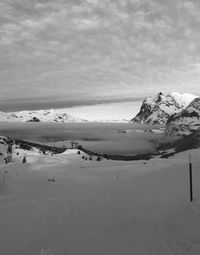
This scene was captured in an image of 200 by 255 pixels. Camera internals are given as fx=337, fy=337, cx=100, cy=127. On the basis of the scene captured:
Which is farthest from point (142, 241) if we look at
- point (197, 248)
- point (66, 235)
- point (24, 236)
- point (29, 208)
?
point (29, 208)

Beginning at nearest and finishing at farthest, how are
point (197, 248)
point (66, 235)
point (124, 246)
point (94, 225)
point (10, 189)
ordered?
point (197, 248)
point (124, 246)
point (66, 235)
point (94, 225)
point (10, 189)

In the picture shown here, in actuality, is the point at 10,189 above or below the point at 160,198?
below

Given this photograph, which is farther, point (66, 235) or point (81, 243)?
point (66, 235)

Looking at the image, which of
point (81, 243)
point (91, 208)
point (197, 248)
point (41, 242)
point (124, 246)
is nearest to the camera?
point (197, 248)

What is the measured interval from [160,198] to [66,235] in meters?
13.6

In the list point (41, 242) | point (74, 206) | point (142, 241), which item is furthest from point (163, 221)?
point (74, 206)

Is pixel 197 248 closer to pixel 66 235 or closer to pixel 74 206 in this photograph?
pixel 66 235

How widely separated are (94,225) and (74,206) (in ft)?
24.4

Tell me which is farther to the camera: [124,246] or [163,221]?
[163,221]

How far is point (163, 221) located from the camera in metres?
24.6

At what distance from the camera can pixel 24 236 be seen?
24750 mm

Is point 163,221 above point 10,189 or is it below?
above

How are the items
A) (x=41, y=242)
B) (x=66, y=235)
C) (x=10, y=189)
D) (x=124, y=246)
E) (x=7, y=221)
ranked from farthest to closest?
(x=10, y=189) → (x=7, y=221) → (x=66, y=235) → (x=41, y=242) → (x=124, y=246)

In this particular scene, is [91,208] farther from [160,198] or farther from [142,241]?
[142,241]
